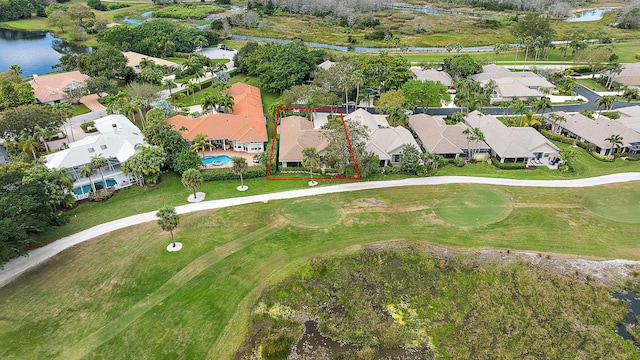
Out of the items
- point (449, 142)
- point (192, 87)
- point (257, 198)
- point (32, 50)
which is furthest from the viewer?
point (32, 50)

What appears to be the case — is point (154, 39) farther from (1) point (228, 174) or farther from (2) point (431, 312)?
(2) point (431, 312)

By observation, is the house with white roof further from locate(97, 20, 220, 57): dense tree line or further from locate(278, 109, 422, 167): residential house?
locate(97, 20, 220, 57): dense tree line

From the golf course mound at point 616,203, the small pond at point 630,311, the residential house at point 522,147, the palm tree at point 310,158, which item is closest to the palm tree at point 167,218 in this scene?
the palm tree at point 310,158

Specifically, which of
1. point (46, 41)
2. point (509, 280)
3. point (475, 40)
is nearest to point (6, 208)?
point (509, 280)

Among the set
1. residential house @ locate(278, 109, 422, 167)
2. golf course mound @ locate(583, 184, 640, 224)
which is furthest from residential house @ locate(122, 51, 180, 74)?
golf course mound @ locate(583, 184, 640, 224)

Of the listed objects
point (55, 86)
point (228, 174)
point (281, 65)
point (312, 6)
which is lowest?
point (228, 174)

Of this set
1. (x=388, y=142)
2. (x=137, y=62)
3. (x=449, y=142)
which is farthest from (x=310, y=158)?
(x=137, y=62)
